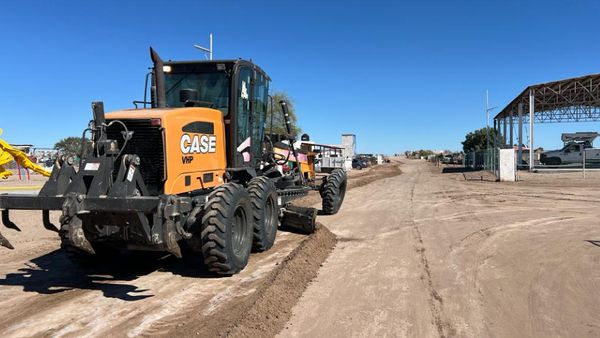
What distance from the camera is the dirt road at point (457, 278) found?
15.7 feet

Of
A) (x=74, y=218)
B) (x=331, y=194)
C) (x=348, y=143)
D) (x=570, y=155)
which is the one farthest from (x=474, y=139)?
(x=74, y=218)

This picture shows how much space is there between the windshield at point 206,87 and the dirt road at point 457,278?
3236mm

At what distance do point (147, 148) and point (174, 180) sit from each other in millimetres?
562

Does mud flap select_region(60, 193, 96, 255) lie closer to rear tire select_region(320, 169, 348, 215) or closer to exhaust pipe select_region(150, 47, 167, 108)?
exhaust pipe select_region(150, 47, 167, 108)

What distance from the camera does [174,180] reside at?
6.29 meters

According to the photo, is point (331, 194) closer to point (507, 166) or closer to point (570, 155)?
point (507, 166)

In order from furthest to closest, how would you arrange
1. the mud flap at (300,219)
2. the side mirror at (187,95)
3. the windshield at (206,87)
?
1. the mud flap at (300,219)
2. the windshield at (206,87)
3. the side mirror at (187,95)

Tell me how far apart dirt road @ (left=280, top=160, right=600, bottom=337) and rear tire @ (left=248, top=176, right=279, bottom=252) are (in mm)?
1182

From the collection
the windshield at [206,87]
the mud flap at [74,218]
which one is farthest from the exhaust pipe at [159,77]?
the mud flap at [74,218]

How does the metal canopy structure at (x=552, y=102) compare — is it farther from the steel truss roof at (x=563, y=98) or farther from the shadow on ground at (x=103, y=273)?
the shadow on ground at (x=103, y=273)

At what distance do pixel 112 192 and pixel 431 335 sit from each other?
3.95 metres

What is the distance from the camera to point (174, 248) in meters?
5.54

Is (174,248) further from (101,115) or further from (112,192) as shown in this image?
(101,115)

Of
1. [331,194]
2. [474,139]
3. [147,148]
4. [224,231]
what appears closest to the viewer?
[224,231]
